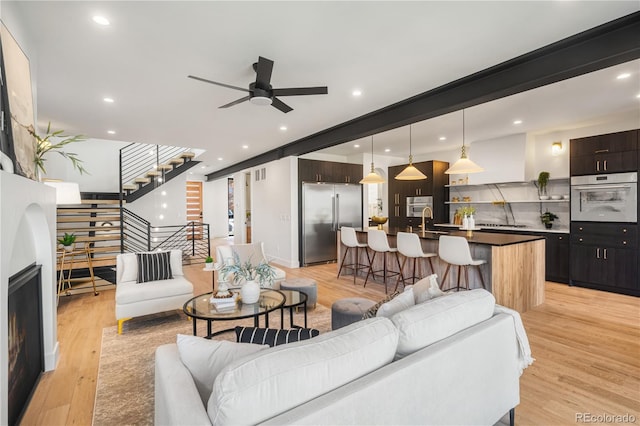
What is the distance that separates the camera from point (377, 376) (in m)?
1.20

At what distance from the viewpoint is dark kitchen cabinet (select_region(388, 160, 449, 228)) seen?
23.8 ft

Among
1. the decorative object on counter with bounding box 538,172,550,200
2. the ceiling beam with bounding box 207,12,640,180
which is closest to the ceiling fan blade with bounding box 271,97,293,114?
the ceiling beam with bounding box 207,12,640,180

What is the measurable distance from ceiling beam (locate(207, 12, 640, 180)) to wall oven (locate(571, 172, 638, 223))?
9.86ft

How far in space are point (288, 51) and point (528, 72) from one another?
84.8 inches

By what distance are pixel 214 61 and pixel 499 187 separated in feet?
20.0

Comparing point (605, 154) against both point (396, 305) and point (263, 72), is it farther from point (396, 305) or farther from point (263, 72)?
point (263, 72)

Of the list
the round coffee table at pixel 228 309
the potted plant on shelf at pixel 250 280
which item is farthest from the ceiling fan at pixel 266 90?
the round coffee table at pixel 228 309

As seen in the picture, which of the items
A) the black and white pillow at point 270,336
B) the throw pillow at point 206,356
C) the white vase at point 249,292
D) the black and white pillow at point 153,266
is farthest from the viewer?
the black and white pillow at point 153,266

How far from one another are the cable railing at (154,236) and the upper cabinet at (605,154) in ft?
23.0

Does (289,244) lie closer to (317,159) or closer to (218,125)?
(317,159)

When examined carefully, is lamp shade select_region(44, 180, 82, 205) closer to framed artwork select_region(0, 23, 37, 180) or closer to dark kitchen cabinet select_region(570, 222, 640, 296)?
framed artwork select_region(0, 23, 37, 180)

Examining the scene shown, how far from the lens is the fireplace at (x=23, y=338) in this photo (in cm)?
183

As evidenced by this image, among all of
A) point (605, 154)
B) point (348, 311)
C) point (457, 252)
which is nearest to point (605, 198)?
point (605, 154)

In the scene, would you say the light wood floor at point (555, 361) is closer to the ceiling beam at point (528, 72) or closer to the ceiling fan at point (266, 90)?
the ceiling beam at point (528, 72)
